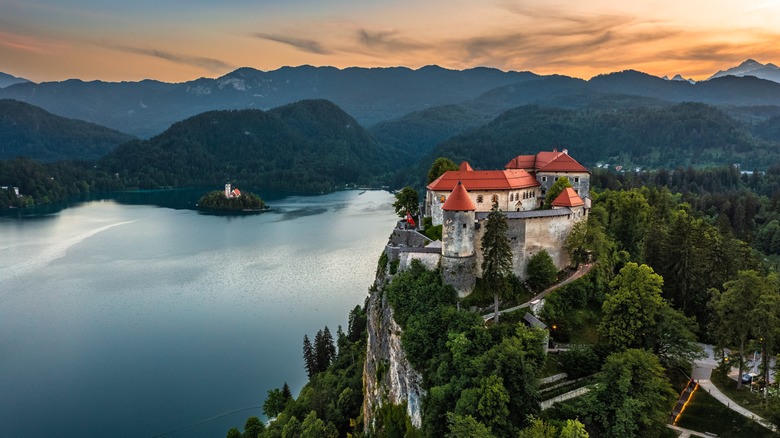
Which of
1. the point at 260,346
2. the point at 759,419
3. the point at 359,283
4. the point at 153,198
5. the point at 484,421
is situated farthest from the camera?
the point at 153,198

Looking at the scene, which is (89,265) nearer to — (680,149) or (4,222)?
(4,222)

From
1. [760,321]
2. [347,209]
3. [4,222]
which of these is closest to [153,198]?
[4,222]

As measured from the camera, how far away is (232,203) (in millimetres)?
142625

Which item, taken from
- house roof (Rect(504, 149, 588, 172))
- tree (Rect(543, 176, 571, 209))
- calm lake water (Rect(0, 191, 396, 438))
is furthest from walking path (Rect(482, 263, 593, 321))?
calm lake water (Rect(0, 191, 396, 438))

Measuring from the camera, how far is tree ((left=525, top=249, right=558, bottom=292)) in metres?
33.9

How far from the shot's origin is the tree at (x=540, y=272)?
33906 millimetres

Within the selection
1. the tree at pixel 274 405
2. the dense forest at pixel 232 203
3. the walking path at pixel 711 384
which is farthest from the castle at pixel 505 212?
the dense forest at pixel 232 203

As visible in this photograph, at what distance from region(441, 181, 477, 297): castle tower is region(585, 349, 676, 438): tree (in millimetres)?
10254

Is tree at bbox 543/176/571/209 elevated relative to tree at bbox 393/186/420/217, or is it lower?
elevated

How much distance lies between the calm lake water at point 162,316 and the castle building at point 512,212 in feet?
73.8

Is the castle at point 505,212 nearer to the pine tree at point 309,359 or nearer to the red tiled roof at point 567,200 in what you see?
the red tiled roof at point 567,200

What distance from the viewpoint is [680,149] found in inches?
7067

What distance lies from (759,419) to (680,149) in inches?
7020

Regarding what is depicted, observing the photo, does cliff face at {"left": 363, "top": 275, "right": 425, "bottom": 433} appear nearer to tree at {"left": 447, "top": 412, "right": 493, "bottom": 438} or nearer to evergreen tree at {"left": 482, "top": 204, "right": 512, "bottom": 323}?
tree at {"left": 447, "top": 412, "right": 493, "bottom": 438}
